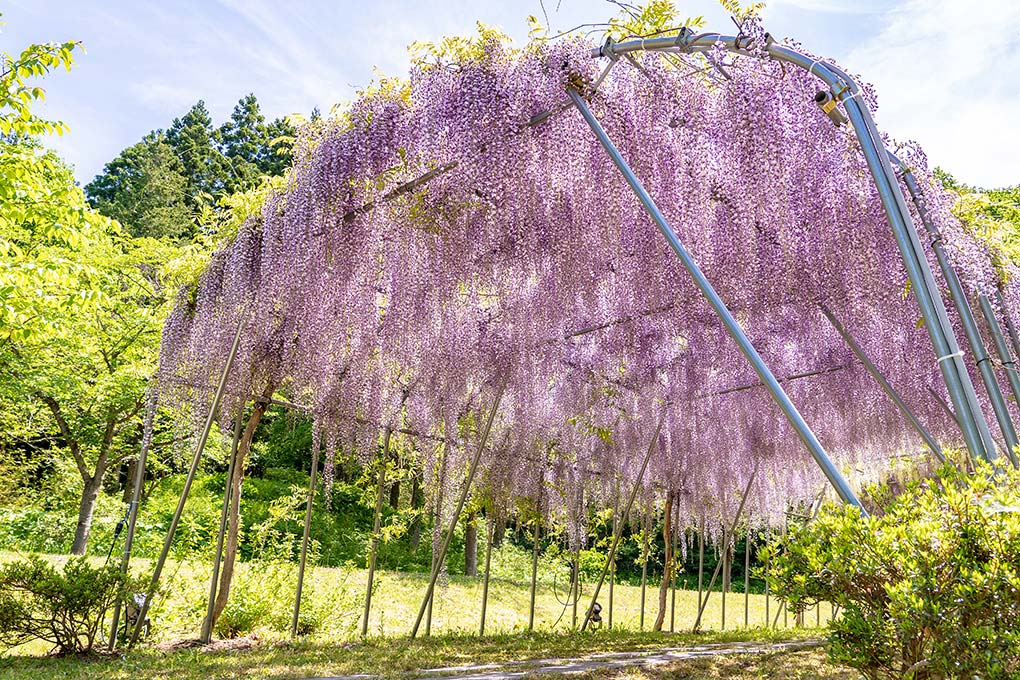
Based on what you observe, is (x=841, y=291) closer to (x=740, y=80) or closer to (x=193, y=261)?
(x=740, y=80)

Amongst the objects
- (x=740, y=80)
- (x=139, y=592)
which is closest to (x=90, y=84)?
(x=139, y=592)

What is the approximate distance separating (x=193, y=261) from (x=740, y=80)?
4329 millimetres

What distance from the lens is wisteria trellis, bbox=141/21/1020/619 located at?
4.27 meters

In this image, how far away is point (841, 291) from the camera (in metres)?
4.79

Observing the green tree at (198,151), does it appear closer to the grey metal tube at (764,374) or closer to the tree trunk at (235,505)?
the tree trunk at (235,505)

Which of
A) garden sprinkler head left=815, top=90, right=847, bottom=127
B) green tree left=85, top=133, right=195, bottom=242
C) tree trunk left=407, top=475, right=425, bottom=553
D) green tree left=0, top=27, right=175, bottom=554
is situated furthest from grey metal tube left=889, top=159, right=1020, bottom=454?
green tree left=85, top=133, right=195, bottom=242

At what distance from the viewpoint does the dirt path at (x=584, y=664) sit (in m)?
4.50

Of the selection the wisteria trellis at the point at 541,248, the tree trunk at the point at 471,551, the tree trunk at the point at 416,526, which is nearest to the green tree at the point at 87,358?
the wisteria trellis at the point at 541,248

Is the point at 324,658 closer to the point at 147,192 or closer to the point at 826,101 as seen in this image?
the point at 826,101

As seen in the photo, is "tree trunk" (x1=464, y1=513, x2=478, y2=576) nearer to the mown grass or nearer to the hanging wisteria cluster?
the mown grass

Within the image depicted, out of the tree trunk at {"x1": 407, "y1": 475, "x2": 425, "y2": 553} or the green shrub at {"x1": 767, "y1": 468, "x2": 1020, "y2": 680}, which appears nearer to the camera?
the green shrub at {"x1": 767, "y1": 468, "x2": 1020, "y2": 680}

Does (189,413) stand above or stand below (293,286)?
below

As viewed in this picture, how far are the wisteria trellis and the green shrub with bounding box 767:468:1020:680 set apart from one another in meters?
2.34

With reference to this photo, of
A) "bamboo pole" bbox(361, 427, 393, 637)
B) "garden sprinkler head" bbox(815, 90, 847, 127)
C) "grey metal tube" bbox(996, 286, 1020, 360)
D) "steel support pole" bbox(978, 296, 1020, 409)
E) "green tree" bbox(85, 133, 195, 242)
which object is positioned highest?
"green tree" bbox(85, 133, 195, 242)
